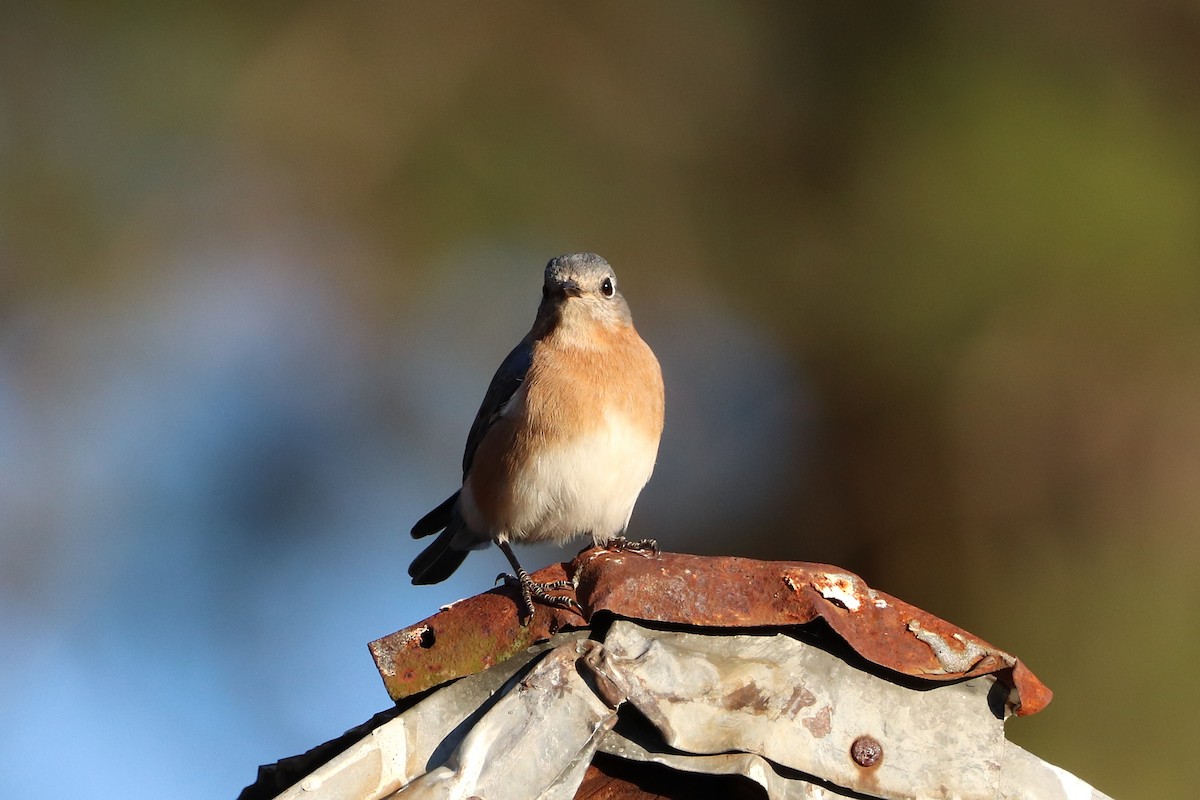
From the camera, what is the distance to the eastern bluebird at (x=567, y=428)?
161 inches

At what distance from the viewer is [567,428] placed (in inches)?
161

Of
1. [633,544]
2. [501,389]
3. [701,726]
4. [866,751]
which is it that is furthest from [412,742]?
[501,389]

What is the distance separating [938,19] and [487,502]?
10.6 feet

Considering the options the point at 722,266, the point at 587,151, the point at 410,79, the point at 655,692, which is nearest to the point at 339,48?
the point at 410,79

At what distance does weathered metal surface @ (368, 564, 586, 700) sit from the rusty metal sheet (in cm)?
11

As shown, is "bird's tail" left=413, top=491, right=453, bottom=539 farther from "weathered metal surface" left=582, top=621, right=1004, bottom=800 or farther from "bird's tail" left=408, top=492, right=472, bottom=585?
"weathered metal surface" left=582, top=621, right=1004, bottom=800

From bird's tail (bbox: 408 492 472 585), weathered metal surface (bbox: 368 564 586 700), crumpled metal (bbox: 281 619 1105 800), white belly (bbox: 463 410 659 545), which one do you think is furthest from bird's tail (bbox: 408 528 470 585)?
crumpled metal (bbox: 281 619 1105 800)

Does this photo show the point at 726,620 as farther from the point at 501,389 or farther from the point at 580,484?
the point at 501,389

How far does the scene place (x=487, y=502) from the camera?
4254 millimetres

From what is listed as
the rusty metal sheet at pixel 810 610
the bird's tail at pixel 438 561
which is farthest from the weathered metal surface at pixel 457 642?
the bird's tail at pixel 438 561

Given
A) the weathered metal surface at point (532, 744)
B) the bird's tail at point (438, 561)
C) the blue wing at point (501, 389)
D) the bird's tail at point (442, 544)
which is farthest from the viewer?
the bird's tail at point (438, 561)

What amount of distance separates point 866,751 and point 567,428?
1792mm

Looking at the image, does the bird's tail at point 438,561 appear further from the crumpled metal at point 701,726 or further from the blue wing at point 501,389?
the crumpled metal at point 701,726

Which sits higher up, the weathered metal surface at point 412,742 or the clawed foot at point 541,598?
the clawed foot at point 541,598
